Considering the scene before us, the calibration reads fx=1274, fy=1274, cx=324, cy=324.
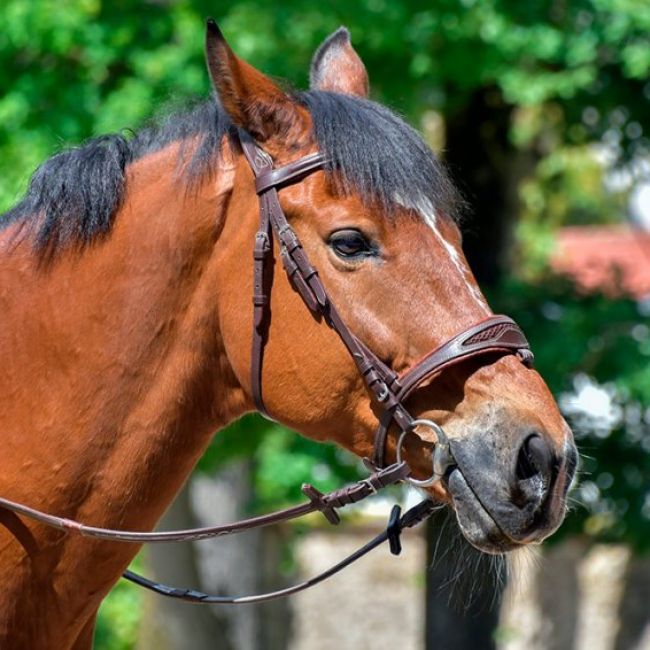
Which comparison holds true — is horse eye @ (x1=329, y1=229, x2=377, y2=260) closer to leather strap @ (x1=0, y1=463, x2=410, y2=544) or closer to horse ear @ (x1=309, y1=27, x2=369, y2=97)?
leather strap @ (x1=0, y1=463, x2=410, y2=544)

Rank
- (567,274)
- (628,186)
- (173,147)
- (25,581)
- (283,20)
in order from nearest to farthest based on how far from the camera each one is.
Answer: (25,581), (173,147), (283,20), (567,274), (628,186)

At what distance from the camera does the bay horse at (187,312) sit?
3.10 metres

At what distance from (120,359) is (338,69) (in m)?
1.18


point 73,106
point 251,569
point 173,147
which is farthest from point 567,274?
point 173,147

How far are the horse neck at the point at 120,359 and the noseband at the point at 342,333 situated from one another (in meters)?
0.15

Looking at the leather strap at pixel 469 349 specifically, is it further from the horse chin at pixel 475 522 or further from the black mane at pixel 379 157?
the black mane at pixel 379 157

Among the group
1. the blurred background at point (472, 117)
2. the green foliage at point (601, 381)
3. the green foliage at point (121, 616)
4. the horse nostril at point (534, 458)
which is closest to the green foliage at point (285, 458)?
the blurred background at point (472, 117)

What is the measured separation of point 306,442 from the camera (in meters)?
7.84

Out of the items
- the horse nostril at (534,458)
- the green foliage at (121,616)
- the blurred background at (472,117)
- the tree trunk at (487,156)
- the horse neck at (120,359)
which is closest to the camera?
the horse nostril at (534,458)

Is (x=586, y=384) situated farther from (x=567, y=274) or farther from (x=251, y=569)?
(x=251, y=569)

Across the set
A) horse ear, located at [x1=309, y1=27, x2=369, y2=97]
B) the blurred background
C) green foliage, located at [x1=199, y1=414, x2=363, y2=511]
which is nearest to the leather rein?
horse ear, located at [x1=309, y1=27, x2=369, y2=97]

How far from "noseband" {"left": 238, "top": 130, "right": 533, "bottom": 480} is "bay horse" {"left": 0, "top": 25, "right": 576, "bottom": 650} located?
3cm

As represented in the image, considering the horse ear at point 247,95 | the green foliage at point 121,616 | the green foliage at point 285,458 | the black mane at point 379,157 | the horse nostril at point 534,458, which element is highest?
the horse ear at point 247,95

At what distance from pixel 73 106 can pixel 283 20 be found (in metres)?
1.37
